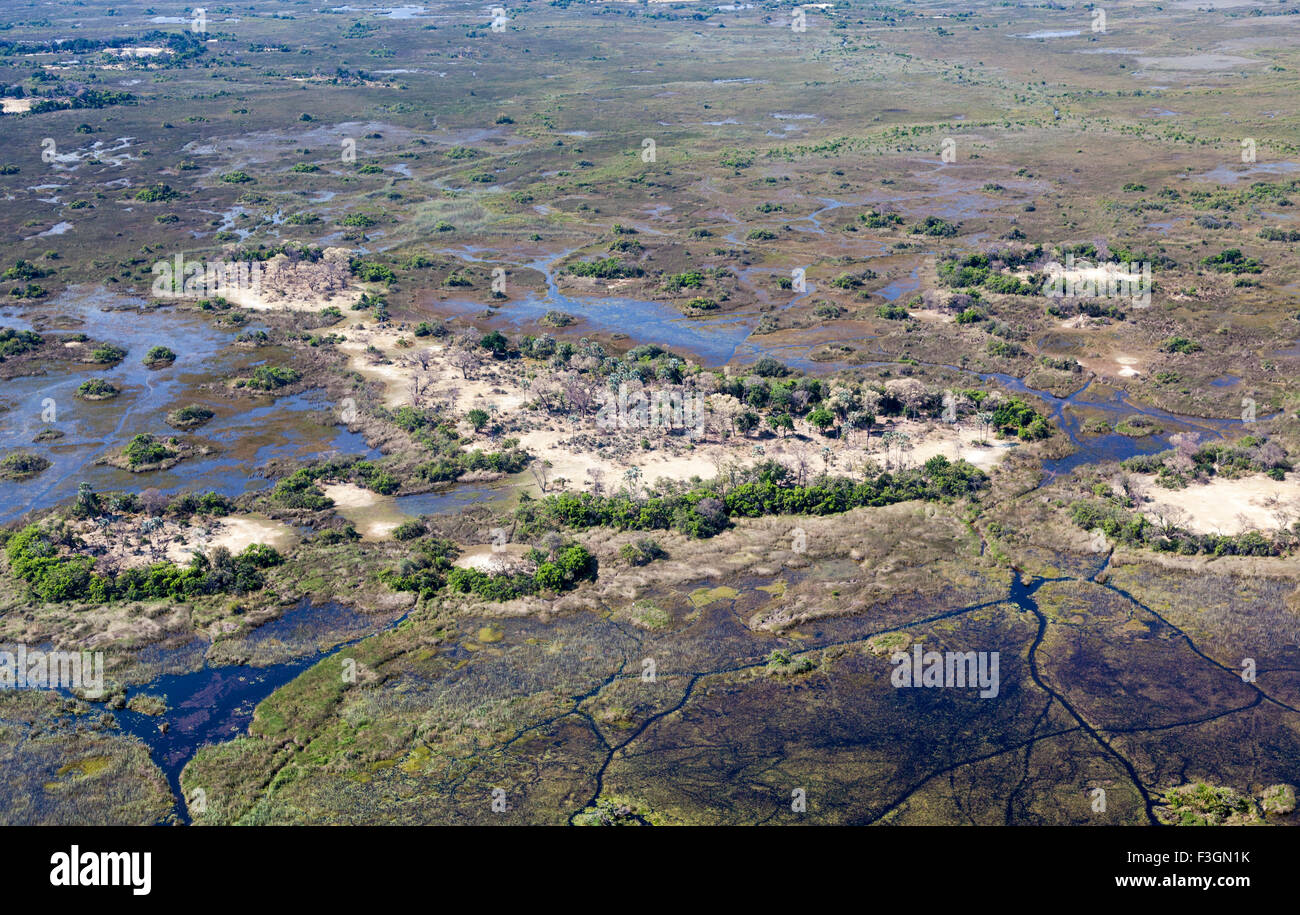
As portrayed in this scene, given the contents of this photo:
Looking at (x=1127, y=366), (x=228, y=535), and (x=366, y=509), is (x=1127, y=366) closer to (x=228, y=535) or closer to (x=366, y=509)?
(x=366, y=509)

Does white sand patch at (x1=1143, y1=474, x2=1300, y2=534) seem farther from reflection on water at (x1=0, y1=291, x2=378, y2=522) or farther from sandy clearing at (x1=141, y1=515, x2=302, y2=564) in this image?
reflection on water at (x1=0, y1=291, x2=378, y2=522)

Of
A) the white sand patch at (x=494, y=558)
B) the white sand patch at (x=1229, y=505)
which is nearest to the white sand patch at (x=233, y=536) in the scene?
the white sand patch at (x=494, y=558)

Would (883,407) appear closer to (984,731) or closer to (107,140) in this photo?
(984,731)

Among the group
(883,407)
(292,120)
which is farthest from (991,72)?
(883,407)

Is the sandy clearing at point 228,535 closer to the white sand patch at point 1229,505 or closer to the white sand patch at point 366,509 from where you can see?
the white sand patch at point 366,509

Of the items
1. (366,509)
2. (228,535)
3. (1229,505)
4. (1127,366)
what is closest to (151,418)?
(228,535)
